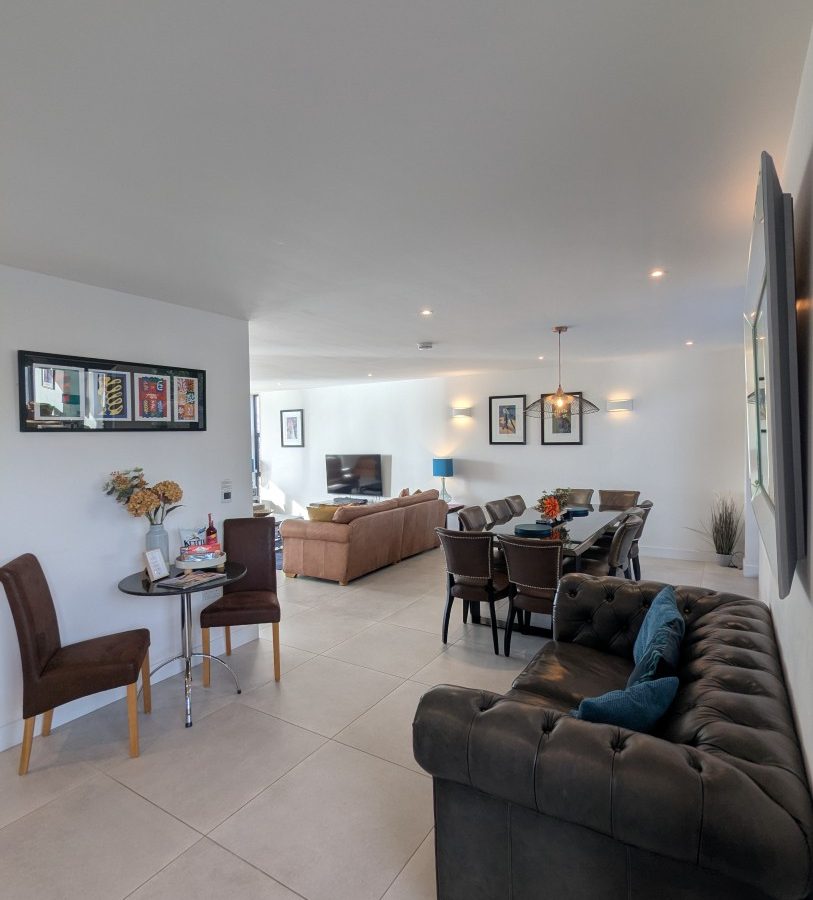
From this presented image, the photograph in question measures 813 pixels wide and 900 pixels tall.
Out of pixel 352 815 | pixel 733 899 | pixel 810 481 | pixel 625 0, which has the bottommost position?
pixel 352 815

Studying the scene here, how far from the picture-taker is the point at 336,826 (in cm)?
218

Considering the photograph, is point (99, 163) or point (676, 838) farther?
point (99, 163)

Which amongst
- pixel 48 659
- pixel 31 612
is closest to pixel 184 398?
pixel 31 612

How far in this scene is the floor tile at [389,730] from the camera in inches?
105

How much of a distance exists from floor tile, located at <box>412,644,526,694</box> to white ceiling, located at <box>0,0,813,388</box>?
2.61m

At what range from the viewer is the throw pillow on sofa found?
1.82 meters

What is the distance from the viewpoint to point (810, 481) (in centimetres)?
115

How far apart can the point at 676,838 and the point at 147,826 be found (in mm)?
2121

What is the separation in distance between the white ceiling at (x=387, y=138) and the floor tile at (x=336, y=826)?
Result: 2.59 meters

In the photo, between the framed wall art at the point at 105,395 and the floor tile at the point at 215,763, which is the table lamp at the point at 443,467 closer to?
the framed wall art at the point at 105,395

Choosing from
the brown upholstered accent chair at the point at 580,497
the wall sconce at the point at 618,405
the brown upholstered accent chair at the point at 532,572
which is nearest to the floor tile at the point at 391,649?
the brown upholstered accent chair at the point at 532,572

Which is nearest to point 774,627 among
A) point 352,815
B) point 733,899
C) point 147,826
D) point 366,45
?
point 733,899

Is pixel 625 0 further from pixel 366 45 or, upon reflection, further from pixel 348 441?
pixel 348 441

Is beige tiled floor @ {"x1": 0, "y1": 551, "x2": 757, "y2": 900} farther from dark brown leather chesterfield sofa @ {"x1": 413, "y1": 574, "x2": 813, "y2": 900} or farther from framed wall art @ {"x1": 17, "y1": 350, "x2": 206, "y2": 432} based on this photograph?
framed wall art @ {"x1": 17, "y1": 350, "x2": 206, "y2": 432}
